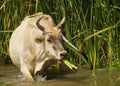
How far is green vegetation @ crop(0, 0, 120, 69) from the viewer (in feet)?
23.6

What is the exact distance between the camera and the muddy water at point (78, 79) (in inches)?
250

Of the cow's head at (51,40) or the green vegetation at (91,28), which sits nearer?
the cow's head at (51,40)

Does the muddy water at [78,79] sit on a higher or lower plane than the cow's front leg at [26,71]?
lower

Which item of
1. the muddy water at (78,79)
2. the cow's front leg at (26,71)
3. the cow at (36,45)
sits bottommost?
the muddy water at (78,79)

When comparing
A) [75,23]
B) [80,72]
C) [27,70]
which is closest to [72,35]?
[75,23]

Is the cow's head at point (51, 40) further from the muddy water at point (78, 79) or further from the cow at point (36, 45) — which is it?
the muddy water at point (78, 79)

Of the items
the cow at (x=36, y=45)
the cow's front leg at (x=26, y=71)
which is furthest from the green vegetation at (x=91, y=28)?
the cow's front leg at (x=26, y=71)

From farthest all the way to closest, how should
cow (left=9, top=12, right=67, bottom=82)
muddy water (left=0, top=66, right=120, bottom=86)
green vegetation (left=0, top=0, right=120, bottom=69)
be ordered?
1. green vegetation (left=0, top=0, right=120, bottom=69)
2. cow (left=9, top=12, right=67, bottom=82)
3. muddy water (left=0, top=66, right=120, bottom=86)

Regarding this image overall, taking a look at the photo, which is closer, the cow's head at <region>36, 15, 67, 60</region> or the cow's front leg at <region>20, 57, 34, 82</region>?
the cow's head at <region>36, 15, 67, 60</region>

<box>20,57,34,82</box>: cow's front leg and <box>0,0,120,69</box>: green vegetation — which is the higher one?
<box>0,0,120,69</box>: green vegetation

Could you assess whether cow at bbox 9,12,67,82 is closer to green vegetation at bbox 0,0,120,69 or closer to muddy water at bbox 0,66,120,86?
muddy water at bbox 0,66,120,86

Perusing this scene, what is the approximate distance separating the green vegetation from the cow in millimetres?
649

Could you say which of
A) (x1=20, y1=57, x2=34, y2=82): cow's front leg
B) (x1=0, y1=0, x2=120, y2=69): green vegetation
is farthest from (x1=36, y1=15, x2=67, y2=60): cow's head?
(x1=0, y1=0, x2=120, y2=69): green vegetation

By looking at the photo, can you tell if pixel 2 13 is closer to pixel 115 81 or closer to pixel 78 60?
pixel 78 60
